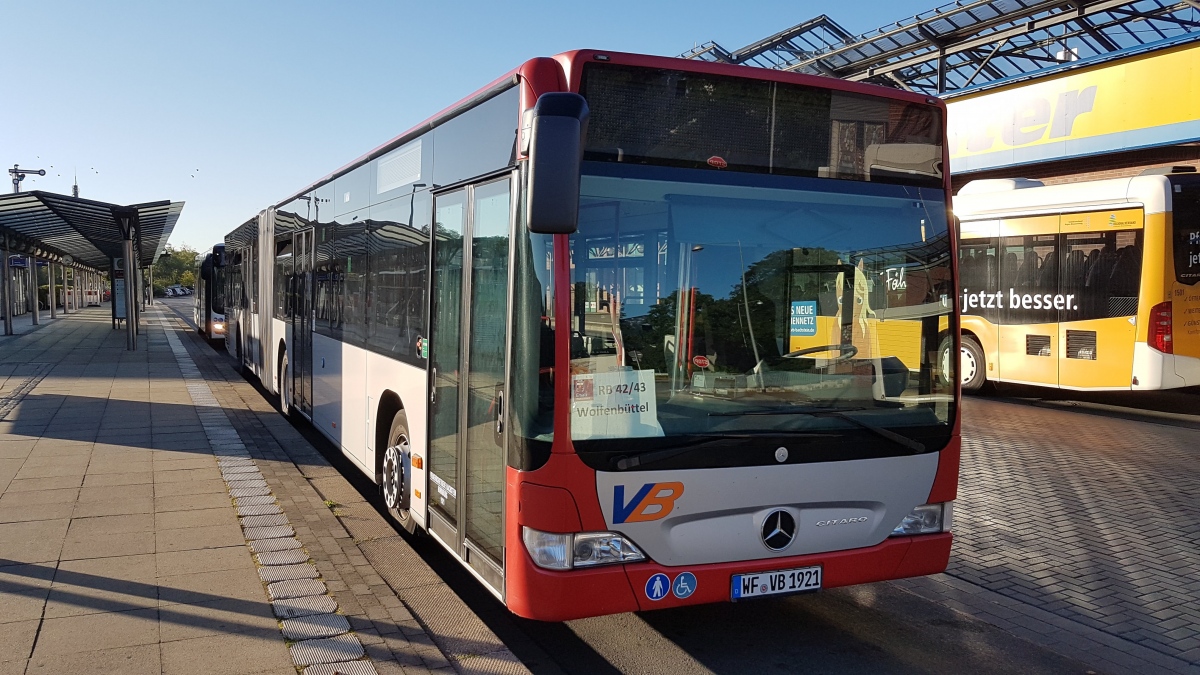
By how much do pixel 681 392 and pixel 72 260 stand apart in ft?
175

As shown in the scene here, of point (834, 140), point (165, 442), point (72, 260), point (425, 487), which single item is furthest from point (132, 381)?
point (72, 260)

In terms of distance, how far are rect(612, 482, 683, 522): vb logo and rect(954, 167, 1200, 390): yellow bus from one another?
37.7 feet

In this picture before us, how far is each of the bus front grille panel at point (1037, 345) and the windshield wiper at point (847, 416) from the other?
37.1 ft

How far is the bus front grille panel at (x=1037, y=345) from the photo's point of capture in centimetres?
1490

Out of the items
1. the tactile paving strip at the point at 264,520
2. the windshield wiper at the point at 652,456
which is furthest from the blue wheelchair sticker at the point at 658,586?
the tactile paving strip at the point at 264,520

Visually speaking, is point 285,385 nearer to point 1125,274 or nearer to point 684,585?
point 684,585

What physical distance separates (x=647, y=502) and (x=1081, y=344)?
480 inches

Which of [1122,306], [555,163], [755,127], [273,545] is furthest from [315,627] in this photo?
[1122,306]

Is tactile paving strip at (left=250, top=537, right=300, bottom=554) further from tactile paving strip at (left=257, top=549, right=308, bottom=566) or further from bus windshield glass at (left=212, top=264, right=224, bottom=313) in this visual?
bus windshield glass at (left=212, top=264, right=224, bottom=313)

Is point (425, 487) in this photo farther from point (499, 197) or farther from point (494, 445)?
point (499, 197)

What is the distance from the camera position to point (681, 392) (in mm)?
4453

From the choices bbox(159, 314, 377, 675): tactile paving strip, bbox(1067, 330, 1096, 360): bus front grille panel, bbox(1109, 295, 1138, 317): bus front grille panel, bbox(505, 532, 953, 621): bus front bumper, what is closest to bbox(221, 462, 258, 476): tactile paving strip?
bbox(159, 314, 377, 675): tactile paving strip

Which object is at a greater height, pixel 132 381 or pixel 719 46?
pixel 719 46

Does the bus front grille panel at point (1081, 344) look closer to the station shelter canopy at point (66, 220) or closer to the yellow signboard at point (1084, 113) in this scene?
the yellow signboard at point (1084, 113)
